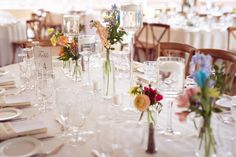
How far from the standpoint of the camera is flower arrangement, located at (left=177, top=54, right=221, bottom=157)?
88 cm

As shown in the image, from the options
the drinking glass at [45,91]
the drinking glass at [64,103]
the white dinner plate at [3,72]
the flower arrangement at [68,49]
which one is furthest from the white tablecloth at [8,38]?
the drinking glass at [64,103]

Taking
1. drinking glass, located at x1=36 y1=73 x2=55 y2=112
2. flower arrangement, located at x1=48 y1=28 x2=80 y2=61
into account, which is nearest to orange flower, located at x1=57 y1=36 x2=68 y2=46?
flower arrangement, located at x1=48 y1=28 x2=80 y2=61

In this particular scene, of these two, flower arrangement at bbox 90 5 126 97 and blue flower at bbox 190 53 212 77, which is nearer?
blue flower at bbox 190 53 212 77

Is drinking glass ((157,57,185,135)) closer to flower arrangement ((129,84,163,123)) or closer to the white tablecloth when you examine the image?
flower arrangement ((129,84,163,123))

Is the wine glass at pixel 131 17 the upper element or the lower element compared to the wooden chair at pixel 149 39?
Answer: upper

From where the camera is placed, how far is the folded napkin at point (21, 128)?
122 cm

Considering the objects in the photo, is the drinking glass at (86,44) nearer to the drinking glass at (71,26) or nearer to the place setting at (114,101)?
the place setting at (114,101)

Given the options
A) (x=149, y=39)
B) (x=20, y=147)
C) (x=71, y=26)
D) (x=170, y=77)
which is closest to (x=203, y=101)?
(x=170, y=77)

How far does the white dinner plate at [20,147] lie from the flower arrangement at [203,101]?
0.54m

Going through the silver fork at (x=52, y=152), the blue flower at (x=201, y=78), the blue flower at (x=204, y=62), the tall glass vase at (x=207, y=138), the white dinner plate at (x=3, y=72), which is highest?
the blue flower at (x=204, y=62)

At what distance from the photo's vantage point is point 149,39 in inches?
194

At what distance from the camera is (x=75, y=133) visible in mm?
1250

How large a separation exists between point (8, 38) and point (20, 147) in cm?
410

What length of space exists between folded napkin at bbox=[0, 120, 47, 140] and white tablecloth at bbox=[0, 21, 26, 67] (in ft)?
12.4
